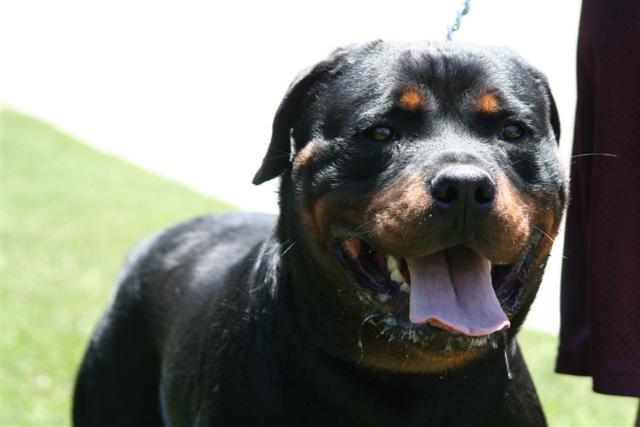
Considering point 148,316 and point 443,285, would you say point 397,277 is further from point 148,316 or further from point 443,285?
point 148,316

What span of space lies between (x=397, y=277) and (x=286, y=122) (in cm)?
71

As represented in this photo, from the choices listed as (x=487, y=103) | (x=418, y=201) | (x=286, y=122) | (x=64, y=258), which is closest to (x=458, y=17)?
(x=487, y=103)

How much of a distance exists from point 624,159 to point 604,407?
3961 mm

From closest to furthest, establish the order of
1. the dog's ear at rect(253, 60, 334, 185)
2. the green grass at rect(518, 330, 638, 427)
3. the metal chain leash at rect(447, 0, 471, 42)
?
the dog's ear at rect(253, 60, 334, 185)
the metal chain leash at rect(447, 0, 471, 42)
the green grass at rect(518, 330, 638, 427)

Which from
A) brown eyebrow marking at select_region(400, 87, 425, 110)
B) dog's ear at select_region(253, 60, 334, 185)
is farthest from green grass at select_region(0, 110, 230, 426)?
brown eyebrow marking at select_region(400, 87, 425, 110)

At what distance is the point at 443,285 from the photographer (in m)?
2.99

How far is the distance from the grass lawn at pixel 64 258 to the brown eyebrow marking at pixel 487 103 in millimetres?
3658

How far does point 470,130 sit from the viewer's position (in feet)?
10.2

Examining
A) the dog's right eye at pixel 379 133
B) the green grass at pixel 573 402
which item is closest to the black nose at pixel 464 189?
the dog's right eye at pixel 379 133

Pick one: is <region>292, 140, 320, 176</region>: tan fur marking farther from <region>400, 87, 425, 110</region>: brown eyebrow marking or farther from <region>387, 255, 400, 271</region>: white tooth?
<region>387, 255, 400, 271</region>: white tooth

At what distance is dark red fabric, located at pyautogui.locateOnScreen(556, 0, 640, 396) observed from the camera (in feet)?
11.0

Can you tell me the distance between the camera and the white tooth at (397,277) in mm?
3070

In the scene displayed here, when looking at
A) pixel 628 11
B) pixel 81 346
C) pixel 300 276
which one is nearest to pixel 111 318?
pixel 300 276

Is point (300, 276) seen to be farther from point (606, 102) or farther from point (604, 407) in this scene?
point (604, 407)
